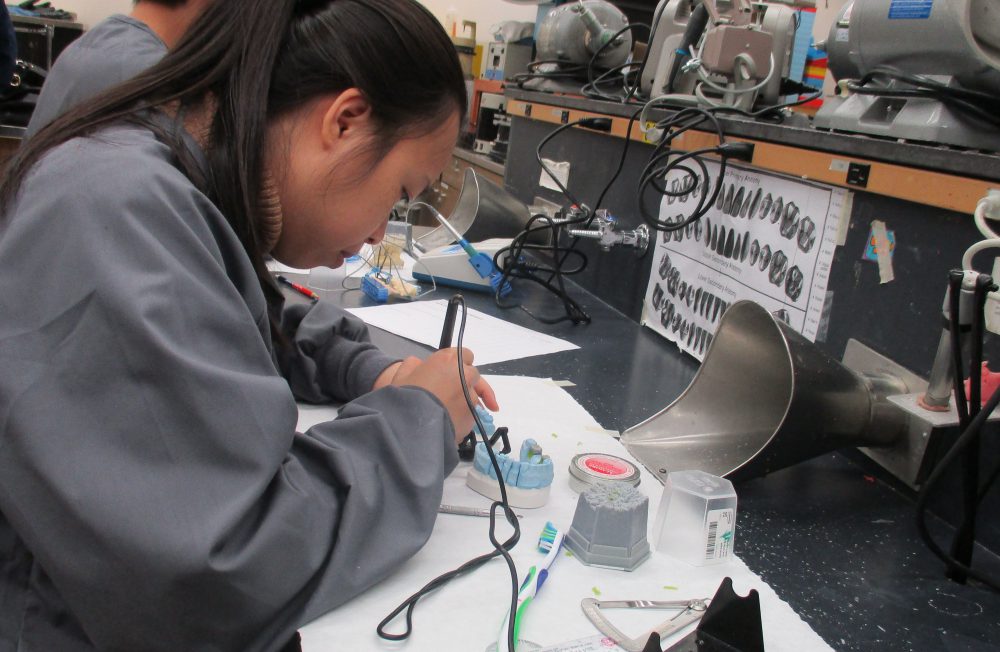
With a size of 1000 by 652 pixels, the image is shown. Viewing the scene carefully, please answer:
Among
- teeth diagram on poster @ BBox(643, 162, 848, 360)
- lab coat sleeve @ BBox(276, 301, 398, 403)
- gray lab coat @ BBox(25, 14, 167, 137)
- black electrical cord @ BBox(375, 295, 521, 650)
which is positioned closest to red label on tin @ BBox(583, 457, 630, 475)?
black electrical cord @ BBox(375, 295, 521, 650)

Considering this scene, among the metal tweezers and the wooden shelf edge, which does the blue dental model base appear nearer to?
the metal tweezers

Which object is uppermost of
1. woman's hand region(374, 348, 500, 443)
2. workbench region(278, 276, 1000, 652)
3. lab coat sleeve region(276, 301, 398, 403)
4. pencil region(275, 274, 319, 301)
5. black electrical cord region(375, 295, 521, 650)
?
woman's hand region(374, 348, 500, 443)

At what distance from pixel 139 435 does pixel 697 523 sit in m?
0.46

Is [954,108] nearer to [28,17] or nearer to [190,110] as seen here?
[190,110]

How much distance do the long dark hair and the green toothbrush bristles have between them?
0.34 m

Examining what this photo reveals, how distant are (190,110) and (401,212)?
1805 millimetres

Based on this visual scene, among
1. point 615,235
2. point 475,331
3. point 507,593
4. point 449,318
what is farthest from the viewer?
point 615,235

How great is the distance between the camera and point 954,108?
2.81 ft

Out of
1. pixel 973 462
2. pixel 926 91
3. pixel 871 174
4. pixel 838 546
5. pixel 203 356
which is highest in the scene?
pixel 926 91

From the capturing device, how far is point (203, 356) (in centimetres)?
48

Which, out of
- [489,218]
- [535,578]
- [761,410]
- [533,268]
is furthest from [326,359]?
[489,218]

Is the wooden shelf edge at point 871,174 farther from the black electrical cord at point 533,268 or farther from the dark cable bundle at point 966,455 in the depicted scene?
the black electrical cord at point 533,268

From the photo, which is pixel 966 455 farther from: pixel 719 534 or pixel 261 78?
pixel 261 78

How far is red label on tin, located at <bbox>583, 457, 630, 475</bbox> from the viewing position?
777 millimetres
